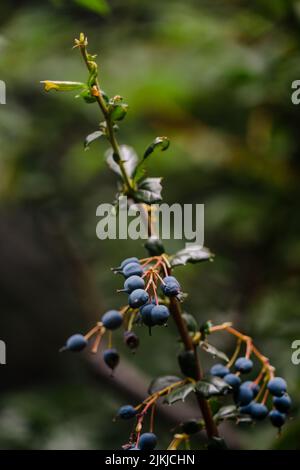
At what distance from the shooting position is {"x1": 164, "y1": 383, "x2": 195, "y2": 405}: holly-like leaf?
2.38 ft

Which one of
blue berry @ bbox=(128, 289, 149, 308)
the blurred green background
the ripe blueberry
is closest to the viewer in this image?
blue berry @ bbox=(128, 289, 149, 308)

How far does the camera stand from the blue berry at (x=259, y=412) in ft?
2.56

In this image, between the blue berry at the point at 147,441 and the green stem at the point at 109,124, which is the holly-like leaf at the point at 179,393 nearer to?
the blue berry at the point at 147,441

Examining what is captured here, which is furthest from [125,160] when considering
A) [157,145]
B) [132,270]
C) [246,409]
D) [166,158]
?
[166,158]

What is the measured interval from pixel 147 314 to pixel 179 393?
13 centimetres

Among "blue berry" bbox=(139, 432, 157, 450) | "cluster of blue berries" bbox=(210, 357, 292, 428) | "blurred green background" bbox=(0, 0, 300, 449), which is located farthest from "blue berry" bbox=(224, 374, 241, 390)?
"blurred green background" bbox=(0, 0, 300, 449)

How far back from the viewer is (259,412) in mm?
782

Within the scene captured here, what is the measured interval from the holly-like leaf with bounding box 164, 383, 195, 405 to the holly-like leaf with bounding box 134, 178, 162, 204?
0.76ft

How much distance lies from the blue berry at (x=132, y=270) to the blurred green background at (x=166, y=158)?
29.2 inches

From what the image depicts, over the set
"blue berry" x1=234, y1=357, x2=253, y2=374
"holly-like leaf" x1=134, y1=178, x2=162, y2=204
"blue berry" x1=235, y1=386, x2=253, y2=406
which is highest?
"holly-like leaf" x1=134, y1=178, x2=162, y2=204

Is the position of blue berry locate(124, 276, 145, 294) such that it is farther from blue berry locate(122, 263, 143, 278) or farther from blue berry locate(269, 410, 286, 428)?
blue berry locate(269, 410, 286, 428)

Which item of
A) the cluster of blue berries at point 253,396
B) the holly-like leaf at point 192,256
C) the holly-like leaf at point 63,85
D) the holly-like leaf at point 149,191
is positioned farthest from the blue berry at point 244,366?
the holly-like leaf at point 63,85

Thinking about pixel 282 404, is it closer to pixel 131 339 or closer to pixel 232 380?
pixel 232 380
